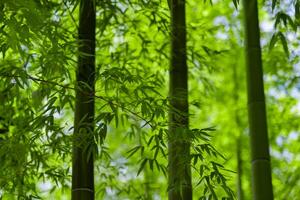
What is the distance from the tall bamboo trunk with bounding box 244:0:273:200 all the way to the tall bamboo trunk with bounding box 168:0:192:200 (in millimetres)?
403

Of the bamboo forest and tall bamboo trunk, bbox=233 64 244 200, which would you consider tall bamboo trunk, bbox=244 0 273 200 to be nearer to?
the bamboo forest

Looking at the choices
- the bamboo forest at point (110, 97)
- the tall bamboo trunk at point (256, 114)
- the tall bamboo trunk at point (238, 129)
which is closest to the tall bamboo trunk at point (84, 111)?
the bamboo forest at point (110, 97)

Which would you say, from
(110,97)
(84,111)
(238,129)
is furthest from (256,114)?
(238,129)

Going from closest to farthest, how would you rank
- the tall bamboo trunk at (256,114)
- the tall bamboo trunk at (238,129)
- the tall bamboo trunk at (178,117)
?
1. the tall bamboo trunk at (178,117)
2. the tall bamboo trunk at (256,114)
3. the tall bamboo trunk at (238,129)

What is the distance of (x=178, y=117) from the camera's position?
10.1 ft

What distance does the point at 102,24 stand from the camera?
412 centimetres

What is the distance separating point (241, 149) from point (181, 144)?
2.93 meters

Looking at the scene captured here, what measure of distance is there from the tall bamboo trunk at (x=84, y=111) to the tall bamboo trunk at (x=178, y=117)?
0.45m

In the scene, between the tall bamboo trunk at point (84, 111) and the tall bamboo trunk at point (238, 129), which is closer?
the tall bamboo trunk at point (84, 111)

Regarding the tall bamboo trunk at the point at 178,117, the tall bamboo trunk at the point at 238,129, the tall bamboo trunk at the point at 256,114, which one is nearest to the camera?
the tall bamboo trunk at the point at 178,117

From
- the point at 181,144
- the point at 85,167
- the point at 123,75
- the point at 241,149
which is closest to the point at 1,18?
the point at 123,75

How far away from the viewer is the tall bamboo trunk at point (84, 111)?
2949 millimetres

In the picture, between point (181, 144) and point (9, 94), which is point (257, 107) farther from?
point (9, 94)

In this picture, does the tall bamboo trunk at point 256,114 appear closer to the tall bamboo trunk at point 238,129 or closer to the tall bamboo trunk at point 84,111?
the tall bamboo trunk at point 84,111
